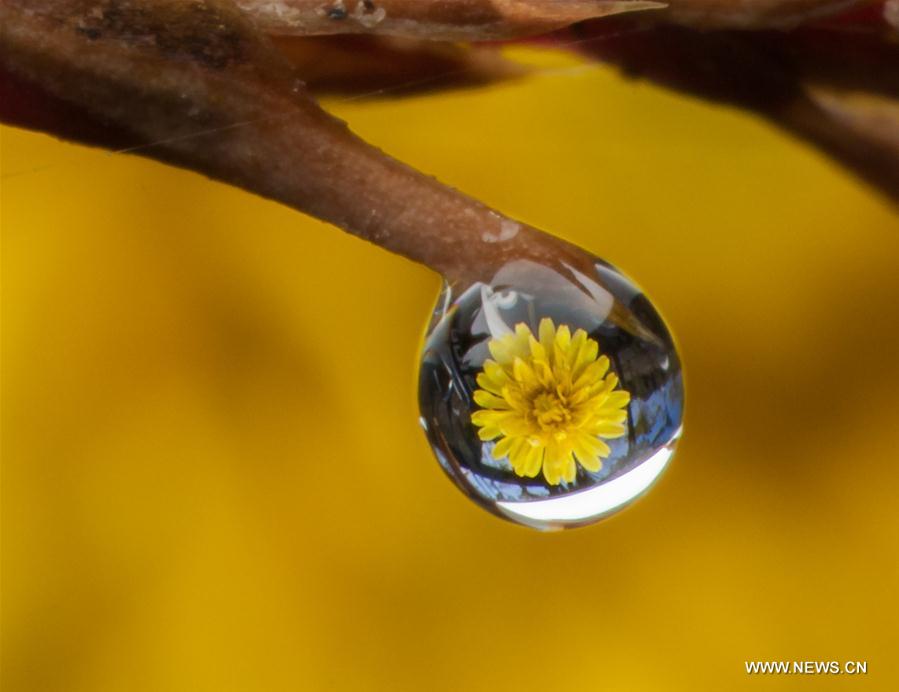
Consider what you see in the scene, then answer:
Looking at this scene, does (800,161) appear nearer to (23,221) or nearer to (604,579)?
(604,579)

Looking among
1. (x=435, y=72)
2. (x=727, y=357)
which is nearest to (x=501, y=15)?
(x=435, y=72)

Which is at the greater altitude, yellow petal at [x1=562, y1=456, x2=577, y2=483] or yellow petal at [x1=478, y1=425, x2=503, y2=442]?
yellow petal at [x1=478, y1=425, x2=503, y2=442]

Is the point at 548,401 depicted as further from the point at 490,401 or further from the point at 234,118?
the point at 234,118

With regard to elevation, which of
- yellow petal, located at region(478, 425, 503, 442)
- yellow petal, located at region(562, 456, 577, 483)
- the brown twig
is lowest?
yellow petal, located at region(562, 456, 577, 483)

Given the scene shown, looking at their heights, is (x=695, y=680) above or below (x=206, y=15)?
below

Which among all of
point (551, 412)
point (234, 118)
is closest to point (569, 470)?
point (551, 412)

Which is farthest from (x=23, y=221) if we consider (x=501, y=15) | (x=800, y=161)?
(x=800, y=161)
